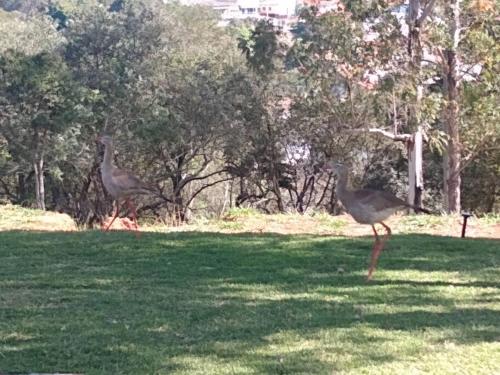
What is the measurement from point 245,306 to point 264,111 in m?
17.1

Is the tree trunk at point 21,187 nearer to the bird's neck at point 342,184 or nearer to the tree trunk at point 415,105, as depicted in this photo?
the tree trunk at point 415,105

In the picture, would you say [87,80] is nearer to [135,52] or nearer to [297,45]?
[135,52]

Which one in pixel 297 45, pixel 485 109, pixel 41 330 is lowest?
pixel 41 330

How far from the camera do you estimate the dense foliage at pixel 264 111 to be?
18.0 m

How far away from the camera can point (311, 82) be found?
1984cm

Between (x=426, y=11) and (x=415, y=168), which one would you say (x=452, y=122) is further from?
(x=426, y=11)

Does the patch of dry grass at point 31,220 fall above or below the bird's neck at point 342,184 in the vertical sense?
below

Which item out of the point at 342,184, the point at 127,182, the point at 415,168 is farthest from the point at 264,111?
the point at 342,184

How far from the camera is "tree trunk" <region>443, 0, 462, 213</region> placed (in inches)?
710

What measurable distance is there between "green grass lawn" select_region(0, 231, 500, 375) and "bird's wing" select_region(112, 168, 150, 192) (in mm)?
734

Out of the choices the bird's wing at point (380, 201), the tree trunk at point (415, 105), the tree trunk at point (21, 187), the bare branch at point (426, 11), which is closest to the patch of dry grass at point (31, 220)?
the bird's wing at point (380, 201)

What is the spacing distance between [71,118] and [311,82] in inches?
237

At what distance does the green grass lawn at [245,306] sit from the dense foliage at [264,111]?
8916 mm

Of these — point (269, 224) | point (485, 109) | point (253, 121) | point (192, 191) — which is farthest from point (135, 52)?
point (269, 224)
